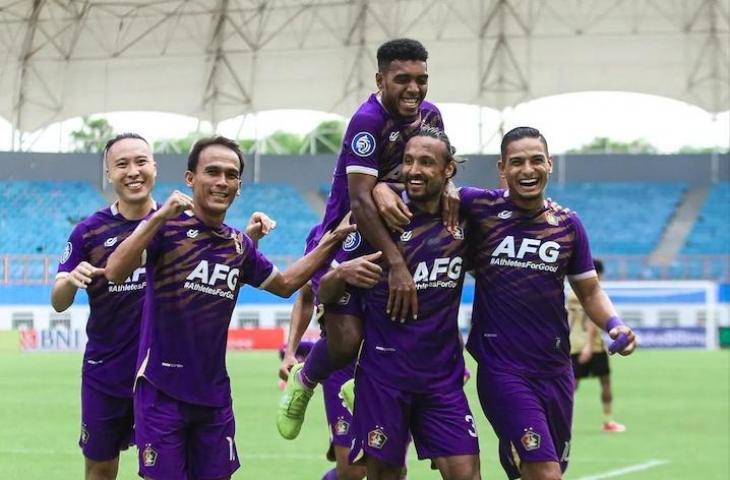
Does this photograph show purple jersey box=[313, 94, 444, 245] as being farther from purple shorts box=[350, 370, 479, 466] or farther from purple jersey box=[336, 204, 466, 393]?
purple shorts box=[350, 370, 479, 466]

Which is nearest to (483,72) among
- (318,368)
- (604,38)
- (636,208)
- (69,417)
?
(604,38)

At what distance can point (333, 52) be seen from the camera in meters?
46.9

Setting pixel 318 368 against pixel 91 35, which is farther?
pixel 91 35

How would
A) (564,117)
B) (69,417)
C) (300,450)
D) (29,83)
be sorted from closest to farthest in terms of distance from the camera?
(300,450) → (69,417) → (29,83) → (564,117)

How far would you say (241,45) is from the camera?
155 feet

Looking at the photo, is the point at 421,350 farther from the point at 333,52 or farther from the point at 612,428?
the point at 333,52

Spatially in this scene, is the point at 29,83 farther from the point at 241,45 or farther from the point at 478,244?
the point at 478,244

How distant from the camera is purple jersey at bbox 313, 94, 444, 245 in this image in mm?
7129

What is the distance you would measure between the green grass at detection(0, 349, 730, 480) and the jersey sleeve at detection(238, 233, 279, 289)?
462cm

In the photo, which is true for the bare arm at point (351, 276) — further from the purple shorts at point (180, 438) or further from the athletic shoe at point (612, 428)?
the athletic shoe at point (612, 428)

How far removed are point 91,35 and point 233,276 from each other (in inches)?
1616

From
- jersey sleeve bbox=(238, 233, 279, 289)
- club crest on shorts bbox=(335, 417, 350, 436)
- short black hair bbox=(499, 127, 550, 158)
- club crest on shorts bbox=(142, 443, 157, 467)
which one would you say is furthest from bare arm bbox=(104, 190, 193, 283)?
club crest on shorts bbox=(335, 417, 350, 436)

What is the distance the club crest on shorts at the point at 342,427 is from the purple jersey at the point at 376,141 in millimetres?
2049

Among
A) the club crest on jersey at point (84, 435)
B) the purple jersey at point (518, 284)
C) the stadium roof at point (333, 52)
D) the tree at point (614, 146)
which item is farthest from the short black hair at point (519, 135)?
the tree at point (614, 146)
